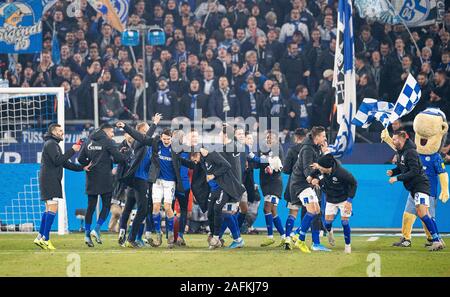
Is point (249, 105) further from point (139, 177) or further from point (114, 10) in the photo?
point (139, 177)

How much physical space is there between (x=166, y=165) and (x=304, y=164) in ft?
7.62

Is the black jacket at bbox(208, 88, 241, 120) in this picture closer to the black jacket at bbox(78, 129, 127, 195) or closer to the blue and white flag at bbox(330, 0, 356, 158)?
the black jacket at bbox(78, 129, 127, 195)

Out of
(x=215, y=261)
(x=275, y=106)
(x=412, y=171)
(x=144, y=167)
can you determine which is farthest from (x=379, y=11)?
(x=215, y=261)

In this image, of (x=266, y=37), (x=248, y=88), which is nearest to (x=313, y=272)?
(x=248, y=88)

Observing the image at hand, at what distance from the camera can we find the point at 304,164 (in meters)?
16.4

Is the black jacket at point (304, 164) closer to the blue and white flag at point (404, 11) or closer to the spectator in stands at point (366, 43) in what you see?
the blue and white flag at point (404, 11)

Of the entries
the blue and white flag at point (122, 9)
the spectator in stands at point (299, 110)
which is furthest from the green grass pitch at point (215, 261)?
the blue and white flag at point (122, 9)

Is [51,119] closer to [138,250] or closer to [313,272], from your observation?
[138,250]

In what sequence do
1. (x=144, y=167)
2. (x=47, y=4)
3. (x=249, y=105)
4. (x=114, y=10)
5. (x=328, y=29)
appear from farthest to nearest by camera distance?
(x=47, y=4), (x=328, y=29), (x=114, y=10), (x=249, y=105), (x=144, y=167)

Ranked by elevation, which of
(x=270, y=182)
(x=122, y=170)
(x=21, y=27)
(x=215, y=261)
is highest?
(x=21, y=27)

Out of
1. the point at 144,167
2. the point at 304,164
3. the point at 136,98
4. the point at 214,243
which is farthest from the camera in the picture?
the point at 136,98

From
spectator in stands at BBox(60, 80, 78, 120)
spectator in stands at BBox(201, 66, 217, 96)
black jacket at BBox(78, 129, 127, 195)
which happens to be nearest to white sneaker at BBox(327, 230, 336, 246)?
black jacket at BBox(78, 129, 127, 195)

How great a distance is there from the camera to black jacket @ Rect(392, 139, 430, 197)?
16812 mm

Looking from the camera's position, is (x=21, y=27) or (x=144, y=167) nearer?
(x=144, y=167)
